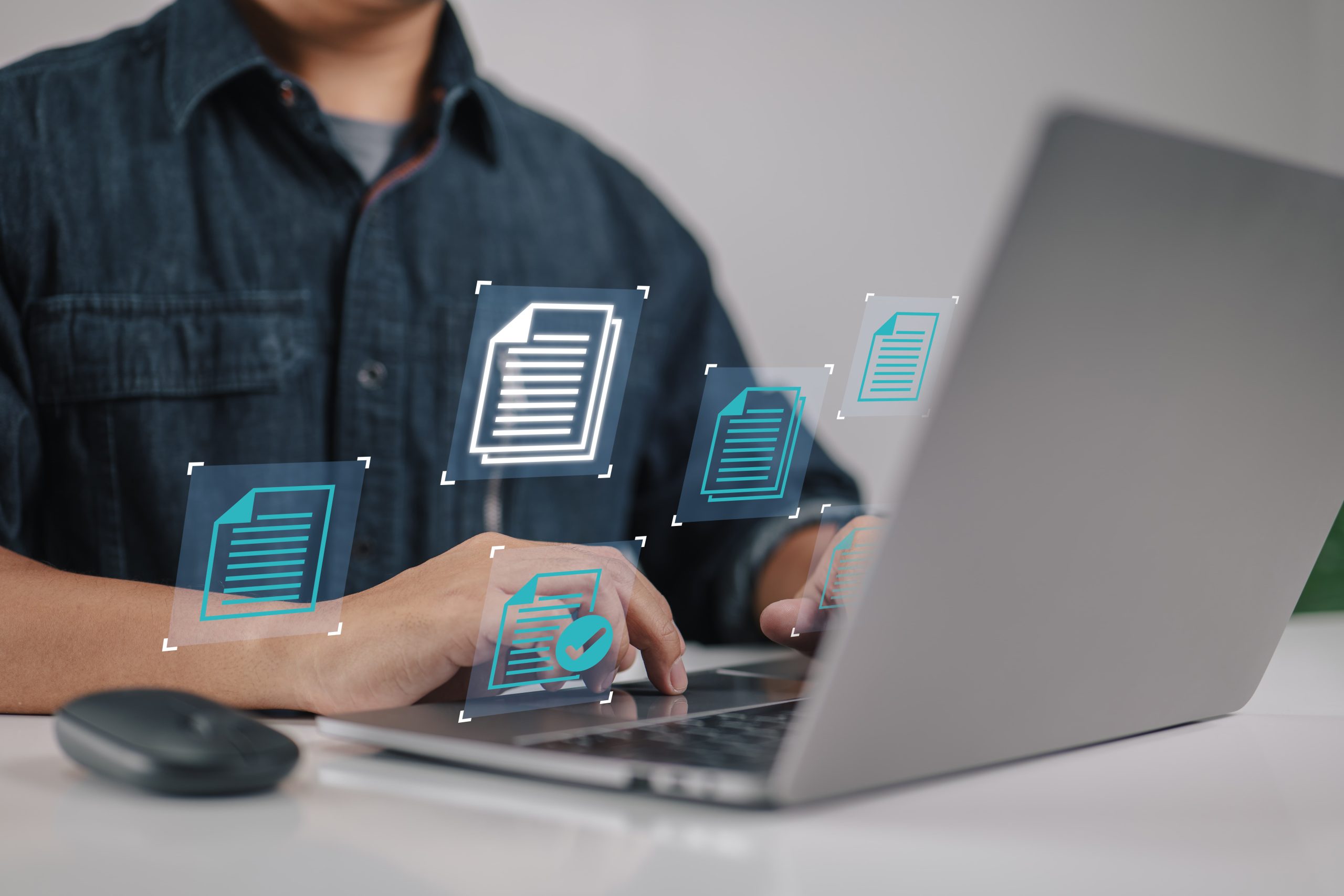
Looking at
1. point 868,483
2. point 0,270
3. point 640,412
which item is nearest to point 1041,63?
point 868,483

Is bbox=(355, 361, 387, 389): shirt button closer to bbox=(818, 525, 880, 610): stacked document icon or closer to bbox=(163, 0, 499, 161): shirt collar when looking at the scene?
bbox=(163, 0, 499, 161): shirt collar

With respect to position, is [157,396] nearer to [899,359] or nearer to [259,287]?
[259,287]

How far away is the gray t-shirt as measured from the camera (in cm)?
101

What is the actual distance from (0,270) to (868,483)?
1205mm

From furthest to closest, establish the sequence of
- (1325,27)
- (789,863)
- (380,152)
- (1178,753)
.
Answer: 1. (1325,27)
2. (380,152)
3. (1178,753)
4. (789,863)

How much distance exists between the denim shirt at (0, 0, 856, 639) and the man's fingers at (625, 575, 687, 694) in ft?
1.37

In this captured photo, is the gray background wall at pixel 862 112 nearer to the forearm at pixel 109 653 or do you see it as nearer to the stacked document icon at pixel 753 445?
the stacked document icon at pixel 753 445

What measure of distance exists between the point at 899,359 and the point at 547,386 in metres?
0.25

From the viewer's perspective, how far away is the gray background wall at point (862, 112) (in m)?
1.61

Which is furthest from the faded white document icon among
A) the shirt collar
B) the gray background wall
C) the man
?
the gray background wall

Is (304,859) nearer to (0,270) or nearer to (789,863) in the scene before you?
(789,863)

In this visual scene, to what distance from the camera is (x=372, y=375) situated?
922 millimetres

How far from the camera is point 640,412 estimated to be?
3.59ft

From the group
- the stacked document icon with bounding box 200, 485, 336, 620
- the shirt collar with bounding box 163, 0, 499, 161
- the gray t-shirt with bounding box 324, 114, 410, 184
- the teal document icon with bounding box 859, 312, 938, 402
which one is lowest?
the stacked document icon with bounding box 200, 485, 336, 620
